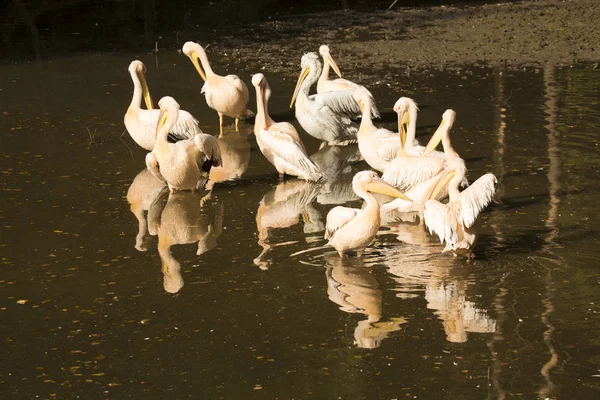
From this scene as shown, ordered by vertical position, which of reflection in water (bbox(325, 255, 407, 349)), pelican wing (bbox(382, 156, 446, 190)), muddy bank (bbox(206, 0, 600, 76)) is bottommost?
reflection in water (bbox(325, 255, 407, 349))

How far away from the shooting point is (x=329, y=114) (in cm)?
962

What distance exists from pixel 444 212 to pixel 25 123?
5.53 m

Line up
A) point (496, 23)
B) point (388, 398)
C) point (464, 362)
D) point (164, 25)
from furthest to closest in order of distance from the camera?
point (164, 25)
point (496, 23)
point (464, 362)
point (388, 398)

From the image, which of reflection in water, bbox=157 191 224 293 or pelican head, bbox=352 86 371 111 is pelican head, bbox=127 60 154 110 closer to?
reflection in water, bbox=157 191 224 293

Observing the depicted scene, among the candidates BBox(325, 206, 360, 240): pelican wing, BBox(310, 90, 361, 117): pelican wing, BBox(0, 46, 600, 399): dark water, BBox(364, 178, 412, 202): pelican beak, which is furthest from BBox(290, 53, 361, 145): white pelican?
BBox(325, 206, 360, 240): pelican wing

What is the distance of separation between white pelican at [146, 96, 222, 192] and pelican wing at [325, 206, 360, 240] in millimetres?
1804

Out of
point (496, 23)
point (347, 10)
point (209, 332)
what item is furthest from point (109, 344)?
point (347, 10)

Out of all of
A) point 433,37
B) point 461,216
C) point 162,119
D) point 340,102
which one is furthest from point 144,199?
point 433,37

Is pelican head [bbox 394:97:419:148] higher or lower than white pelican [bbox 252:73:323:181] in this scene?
higher

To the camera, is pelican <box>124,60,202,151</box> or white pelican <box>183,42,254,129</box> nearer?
pelican <box>124,60,202,151</box>

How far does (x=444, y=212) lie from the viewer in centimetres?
643

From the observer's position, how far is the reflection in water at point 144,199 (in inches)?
287

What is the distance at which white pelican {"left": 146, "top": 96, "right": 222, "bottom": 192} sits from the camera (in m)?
8.12

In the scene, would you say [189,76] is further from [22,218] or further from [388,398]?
[388,398]
